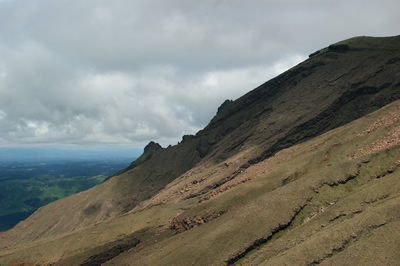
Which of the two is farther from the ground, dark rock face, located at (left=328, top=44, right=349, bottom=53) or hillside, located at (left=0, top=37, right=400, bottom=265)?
dark rock face, located at (left=328, top=44, right=349, bottom=53)

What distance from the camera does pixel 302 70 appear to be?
185m

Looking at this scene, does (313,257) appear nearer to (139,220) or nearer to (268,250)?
(268,250)

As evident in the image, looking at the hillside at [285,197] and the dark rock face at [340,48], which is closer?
the hillside at [285,197]

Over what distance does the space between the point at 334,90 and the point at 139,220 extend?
12120 centimetres

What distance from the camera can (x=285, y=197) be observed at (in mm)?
61938

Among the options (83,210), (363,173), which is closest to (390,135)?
(363,173)

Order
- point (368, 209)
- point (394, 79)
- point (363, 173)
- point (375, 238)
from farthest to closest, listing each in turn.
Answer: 1. point (394, 79)
2. point (363, 173)
3. point (368, 209)
4. point (375, 238)

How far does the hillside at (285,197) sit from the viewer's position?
46.3m

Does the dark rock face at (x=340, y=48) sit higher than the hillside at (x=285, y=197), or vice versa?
the dark rock face at (x=340, y=48)

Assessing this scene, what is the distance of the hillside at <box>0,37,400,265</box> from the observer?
46344mm

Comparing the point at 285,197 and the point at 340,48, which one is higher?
the point at 340,48

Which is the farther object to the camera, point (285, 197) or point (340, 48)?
point (340, 48)

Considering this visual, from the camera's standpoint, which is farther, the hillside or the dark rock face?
the dark rock face

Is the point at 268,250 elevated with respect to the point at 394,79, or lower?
lower
